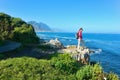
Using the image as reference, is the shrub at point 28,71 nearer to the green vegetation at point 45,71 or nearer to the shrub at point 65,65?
the green vegetation at point 45,71

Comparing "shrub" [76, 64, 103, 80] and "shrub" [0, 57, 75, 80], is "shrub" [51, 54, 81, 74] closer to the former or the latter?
"shrub" [0, 57, 75, 80]

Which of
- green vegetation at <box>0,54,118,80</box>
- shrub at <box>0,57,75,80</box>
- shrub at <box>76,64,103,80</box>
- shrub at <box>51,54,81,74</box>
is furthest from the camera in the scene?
shrub at <box>51,54,81,74</box>

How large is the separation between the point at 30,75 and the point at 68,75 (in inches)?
96.4

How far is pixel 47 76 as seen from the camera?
15.0 meters

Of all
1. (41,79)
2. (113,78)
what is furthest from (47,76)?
(113,78)

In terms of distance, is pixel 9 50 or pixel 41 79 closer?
pixel 41 79

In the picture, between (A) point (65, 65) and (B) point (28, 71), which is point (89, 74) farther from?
(B) point (28, 71)

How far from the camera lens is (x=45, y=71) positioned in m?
15.5

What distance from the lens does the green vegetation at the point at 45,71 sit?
1485 cm

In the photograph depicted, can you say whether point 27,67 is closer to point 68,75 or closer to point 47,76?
point 47,76

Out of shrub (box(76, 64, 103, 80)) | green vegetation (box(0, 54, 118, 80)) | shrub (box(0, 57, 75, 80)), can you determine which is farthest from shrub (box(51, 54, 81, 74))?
shrub (box(76, 64, 103, 80))

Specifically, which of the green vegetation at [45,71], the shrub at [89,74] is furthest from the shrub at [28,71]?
the shrub at [89,74]

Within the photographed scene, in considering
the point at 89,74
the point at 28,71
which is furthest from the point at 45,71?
the point at 89,74

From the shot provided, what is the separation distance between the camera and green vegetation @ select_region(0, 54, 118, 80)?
14.9 meters
